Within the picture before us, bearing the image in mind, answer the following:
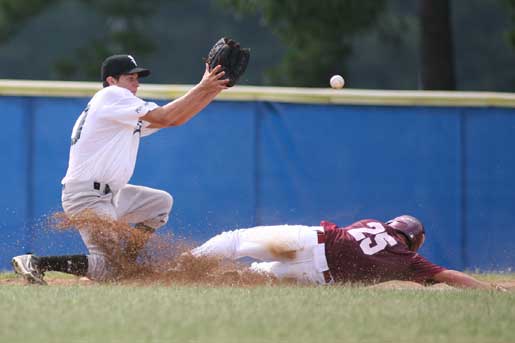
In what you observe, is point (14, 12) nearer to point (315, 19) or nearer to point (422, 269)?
point (315, 19)

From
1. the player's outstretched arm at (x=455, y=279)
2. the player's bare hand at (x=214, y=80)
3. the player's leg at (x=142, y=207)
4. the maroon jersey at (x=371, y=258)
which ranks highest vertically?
the player's bare hand at (x=214, y=80)

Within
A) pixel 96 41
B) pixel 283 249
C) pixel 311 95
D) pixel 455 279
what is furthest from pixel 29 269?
pixel 96 41

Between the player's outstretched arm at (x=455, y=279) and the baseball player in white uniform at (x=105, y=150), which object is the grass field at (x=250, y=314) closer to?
the player's outstretched arm at (x=455, y=279)

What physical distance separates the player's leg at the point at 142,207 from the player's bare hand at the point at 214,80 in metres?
0.92

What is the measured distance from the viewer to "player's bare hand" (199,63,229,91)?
28.9 feet

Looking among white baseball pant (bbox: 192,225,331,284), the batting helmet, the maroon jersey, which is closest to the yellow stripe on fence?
the batting helmet

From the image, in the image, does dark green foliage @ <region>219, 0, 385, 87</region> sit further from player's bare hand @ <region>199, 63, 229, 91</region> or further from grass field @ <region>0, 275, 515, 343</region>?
grass field @ <region>0, 275, 515, 343</region>

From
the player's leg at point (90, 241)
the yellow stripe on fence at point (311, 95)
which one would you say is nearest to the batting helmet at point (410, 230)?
the player's leg at point (90, 241)

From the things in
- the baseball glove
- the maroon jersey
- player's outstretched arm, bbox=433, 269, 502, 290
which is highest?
the baseball glove

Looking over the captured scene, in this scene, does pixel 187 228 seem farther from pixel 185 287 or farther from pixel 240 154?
pixel 185 287

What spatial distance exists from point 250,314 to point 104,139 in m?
2.34

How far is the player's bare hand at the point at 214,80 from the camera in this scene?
8.80 m

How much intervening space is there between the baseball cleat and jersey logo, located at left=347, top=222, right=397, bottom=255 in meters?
2.25

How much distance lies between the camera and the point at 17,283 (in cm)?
892
